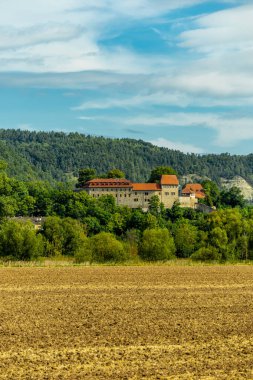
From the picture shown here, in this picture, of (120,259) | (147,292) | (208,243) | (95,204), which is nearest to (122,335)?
(147,292)

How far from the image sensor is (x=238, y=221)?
8731cm

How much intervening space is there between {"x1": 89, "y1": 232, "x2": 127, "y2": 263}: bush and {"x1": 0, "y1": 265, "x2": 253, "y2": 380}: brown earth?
26408mm

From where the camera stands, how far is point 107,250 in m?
73.4

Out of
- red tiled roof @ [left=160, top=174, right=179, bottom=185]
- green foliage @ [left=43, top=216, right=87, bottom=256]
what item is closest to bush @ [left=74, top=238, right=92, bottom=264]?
green foliage @ [left=43, top=216, right=87, bottom=256]

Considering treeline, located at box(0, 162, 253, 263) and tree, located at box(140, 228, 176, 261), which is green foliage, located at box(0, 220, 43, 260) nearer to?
treeline, located at box(0, 162, 253, 263)

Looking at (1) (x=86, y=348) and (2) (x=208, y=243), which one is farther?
(2) (x=208, y=243)

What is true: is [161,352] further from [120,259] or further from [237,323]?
[120,259]

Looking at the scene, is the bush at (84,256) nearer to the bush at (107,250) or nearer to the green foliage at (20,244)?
the bush at (107,250)

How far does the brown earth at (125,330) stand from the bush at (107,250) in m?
26.4

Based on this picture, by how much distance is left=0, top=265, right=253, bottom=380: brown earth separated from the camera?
19812mm

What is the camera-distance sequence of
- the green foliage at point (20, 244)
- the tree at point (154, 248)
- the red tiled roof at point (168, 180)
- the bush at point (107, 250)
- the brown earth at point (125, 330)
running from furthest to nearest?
the red tiled roof at point (168, 180)
the green foliage at point (20, 244)
the tree at point (154, 248)
the bush at point (107, 250)
the brown earth at point (125, 330)

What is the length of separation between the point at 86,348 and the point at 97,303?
1222 cm

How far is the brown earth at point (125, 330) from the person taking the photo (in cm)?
1981

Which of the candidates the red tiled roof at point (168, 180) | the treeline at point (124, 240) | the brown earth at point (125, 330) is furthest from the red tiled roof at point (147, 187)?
the brown earth at point (125, 330)
